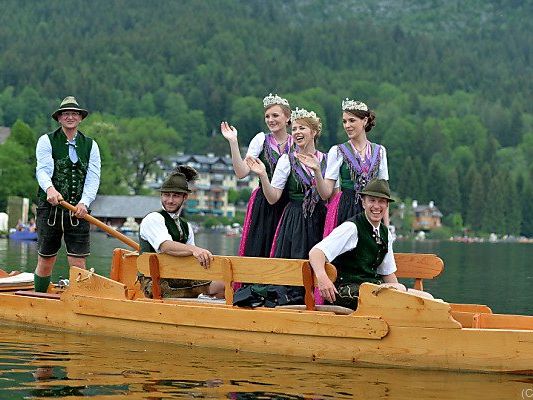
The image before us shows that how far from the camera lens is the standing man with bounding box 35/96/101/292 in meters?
14.4

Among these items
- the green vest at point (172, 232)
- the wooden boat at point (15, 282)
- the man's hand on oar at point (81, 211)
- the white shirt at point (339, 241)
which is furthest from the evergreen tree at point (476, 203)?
the white shirt at point (339, 241)

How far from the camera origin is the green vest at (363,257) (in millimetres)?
12023

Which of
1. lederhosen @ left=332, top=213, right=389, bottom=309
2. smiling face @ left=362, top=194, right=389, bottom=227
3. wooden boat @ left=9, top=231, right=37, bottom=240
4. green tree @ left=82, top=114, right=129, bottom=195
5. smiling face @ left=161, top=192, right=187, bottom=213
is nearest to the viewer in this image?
smiling face @ left=362, top=194, right=389, bottom=227

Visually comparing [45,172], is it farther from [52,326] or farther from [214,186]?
[214,186]

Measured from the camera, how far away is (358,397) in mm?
10430

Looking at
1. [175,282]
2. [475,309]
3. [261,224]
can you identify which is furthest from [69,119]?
[475,309]

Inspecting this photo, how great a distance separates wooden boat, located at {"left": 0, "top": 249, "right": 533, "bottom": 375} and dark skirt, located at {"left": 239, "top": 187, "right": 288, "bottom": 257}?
122 cm

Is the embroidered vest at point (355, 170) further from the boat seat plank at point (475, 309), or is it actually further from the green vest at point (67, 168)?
the green vest at point (67, 168)

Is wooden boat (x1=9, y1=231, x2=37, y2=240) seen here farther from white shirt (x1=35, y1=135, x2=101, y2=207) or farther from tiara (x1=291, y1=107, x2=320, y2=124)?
tiara (x1=291, y1=107, x2=320, y2=124)

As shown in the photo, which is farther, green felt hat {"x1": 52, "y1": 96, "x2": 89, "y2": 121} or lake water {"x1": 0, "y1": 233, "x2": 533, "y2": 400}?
green felt hat {"x1": 52, "y1": 96, "x2": 89, "y2": 121}

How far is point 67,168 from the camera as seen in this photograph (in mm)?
14477

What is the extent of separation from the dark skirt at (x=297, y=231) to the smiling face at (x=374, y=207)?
146 cm

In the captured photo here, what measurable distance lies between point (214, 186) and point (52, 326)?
149544 millimetres

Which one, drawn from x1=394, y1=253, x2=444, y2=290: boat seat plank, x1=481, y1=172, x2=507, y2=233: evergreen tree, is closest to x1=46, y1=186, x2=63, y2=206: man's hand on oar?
x1=394, y1=253, x2=444, y2=290: boat seat plank
